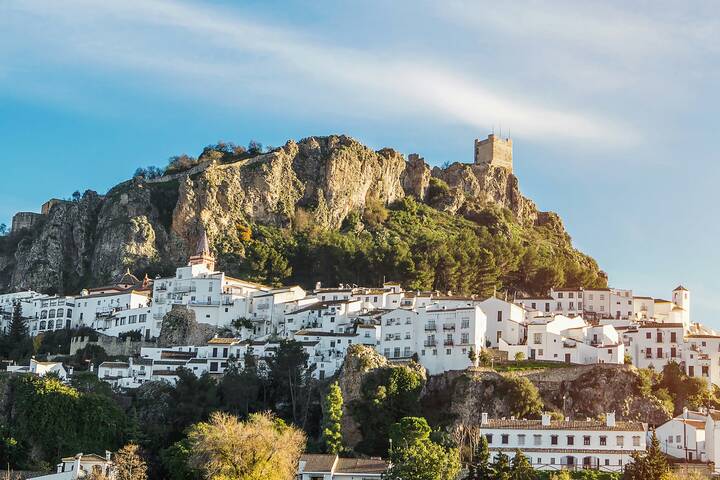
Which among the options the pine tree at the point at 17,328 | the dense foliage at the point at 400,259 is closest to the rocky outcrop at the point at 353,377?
the dense foliage at the point at 400,259

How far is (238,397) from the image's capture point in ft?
285

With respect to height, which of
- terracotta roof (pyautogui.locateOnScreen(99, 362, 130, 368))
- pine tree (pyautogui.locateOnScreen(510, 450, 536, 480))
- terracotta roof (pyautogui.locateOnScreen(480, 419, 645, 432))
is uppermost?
terracotta roof (pyautogui.locateOnScreen(99, 362, 130, 368))

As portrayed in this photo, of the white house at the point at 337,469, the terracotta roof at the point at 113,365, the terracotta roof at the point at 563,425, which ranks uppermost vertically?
the terracotta roof at the point at 113,365

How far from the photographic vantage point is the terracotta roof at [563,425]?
251 feet

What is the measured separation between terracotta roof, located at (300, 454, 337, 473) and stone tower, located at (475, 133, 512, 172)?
287 ft

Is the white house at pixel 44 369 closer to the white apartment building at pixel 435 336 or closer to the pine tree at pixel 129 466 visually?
the pine tree at pixel 129 466

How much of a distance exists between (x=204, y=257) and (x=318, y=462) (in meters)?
41.5

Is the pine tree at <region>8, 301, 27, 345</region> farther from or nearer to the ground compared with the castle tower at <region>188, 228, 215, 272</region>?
nearer to the ground

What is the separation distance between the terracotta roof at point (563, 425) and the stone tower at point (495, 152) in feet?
271

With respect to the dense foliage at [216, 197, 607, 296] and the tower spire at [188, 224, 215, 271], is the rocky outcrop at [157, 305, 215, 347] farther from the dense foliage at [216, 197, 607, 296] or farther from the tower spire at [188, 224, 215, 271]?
the dense foliage at [216, 197, 607, 296]

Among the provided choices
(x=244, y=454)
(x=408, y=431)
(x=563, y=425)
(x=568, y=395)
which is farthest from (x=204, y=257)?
(x=563, y=425)

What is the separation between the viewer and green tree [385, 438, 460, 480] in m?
68.7

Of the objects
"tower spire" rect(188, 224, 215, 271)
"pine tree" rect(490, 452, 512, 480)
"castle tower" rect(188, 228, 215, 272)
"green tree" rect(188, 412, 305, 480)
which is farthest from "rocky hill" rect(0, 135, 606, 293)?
"green tree" rect(188, 412, 305, 480)

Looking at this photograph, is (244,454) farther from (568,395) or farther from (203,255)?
(203,255)
